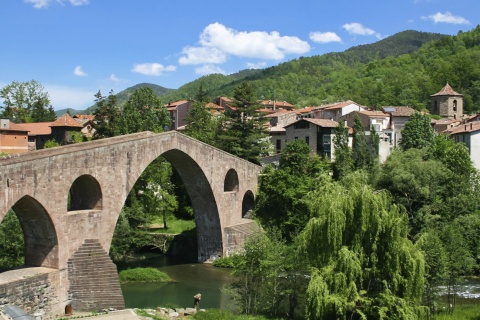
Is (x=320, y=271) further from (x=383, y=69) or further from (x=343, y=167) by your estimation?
(x=383, y=69)

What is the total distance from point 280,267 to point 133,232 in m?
18.4

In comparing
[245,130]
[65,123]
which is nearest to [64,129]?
[65,123]

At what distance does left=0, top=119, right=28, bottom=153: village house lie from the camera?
2552 inches

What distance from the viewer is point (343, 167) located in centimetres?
4694

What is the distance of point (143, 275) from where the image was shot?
35.8 metres

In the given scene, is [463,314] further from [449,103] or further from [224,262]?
[449,103]

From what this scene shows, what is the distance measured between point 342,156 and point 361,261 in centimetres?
2767

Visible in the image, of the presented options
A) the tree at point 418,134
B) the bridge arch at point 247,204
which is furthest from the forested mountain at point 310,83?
the bridge arch at point 247,204

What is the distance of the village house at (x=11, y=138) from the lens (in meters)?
64.8

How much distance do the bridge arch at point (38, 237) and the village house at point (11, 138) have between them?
4130 cm

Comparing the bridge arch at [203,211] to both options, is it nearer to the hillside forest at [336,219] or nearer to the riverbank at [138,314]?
the hillside forest at [336,219]

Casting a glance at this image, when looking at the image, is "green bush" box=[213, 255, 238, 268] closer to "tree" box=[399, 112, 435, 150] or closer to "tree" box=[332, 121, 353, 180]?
"tree" box=[332, 121, 353, 180]

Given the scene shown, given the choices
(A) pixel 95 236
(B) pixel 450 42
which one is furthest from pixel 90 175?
(B) pixel 450 42

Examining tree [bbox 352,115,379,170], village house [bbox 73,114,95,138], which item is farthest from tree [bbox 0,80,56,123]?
tree [bbox 352,115,379,170]
